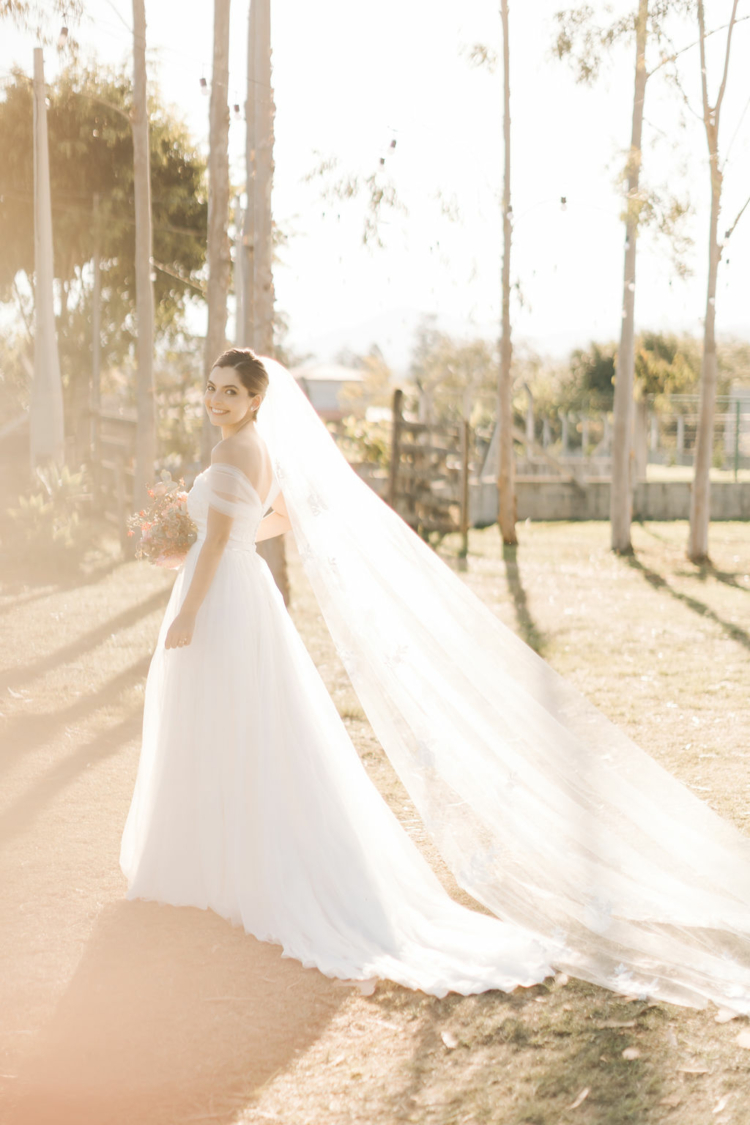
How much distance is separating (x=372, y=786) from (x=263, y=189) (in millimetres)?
7808

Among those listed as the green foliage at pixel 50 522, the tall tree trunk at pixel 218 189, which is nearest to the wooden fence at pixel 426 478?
the tall tree trunk at pixel 218 189

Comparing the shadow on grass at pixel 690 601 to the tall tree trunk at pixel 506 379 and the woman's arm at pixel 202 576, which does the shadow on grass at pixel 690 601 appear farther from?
the woman's arm at pixel 202 576

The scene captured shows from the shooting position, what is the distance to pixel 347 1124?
8.98 ft

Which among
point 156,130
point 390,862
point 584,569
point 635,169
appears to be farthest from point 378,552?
point 156,130

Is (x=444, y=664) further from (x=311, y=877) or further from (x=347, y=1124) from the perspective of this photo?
(x=347, y=1124)

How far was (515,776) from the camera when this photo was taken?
3.99m

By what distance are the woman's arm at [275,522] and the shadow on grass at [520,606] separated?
5155mm

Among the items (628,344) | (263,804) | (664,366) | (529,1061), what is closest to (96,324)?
(628,344)

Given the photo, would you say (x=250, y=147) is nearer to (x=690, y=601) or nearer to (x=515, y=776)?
(x=690, y=601)

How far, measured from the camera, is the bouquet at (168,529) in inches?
169

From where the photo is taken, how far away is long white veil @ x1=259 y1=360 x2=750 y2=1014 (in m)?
3.72

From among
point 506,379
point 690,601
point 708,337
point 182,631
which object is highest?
point 708,337

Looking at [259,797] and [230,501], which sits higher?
[230,501]

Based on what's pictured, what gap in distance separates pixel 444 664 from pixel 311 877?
971 mm
